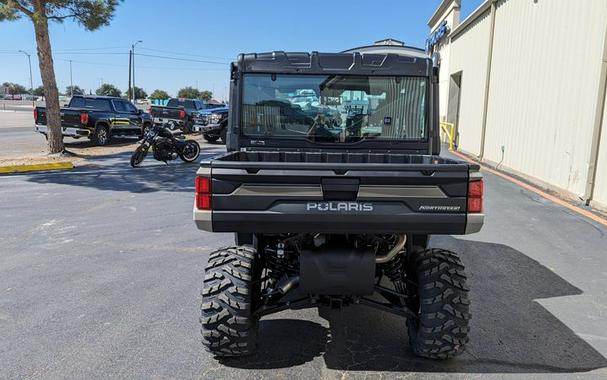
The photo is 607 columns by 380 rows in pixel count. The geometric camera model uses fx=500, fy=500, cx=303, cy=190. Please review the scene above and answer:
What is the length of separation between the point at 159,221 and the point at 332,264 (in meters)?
4.95

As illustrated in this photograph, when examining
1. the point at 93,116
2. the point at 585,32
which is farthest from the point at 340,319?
the point at 93,116

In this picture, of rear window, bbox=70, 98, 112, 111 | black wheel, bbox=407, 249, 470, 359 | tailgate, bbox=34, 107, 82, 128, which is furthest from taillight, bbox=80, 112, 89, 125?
black wheel, bbox=407, 249, 470, 359

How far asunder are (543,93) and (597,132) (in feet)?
9.41

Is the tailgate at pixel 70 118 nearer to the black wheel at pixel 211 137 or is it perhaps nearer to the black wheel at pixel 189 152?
the black wheel at pixel 211 137

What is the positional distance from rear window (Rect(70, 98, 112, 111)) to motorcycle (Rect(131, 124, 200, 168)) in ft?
20.3

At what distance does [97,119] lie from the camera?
18953mm

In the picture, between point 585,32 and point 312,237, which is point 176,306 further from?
point 585,32

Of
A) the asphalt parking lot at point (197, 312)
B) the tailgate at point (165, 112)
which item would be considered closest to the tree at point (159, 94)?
the tailgate at point (165, 112)

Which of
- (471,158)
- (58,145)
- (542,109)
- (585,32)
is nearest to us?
(585,32)

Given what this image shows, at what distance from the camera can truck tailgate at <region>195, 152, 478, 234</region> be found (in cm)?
306

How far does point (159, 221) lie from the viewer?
24.9 ft

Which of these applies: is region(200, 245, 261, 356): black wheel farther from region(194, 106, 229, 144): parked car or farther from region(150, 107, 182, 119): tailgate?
region(150, 107, 182, 119): tailgate

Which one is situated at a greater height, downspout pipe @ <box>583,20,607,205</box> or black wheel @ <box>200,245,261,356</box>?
downspout pipe @ <box>583,20,607,205</box>

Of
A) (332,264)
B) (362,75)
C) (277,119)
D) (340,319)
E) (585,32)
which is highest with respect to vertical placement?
(585,32)
